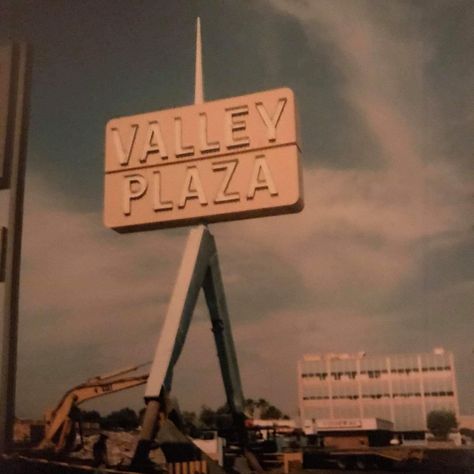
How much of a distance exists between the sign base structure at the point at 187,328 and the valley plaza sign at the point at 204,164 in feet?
2.49

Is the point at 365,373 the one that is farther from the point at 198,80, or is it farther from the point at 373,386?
the point at 198,80

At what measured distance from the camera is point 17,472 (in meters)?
6.86

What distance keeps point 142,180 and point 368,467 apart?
8.30 m

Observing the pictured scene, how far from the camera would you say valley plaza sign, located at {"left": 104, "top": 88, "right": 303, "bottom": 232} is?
876 cm

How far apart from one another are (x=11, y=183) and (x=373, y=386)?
7547mm

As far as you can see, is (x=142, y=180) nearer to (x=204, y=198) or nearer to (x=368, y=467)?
(x=204, y=198)

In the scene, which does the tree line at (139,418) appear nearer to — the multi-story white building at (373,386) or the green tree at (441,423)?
the multi-story white building at (373,386)

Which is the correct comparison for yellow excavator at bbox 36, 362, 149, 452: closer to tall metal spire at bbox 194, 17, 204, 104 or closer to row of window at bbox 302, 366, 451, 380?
row of window at bbox 302, 366, 451, 380

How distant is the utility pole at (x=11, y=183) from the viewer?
509 cm

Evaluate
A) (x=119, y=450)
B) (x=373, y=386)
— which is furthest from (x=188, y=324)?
(x=373, y=386)

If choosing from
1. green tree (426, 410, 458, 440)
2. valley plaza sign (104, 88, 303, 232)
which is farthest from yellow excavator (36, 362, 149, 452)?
green tree (426, 410, 458, 440)

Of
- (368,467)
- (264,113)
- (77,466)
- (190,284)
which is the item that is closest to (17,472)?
(77,466)

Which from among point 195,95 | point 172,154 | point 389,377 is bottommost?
point 389,377

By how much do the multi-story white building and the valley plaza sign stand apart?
7.95 ft
